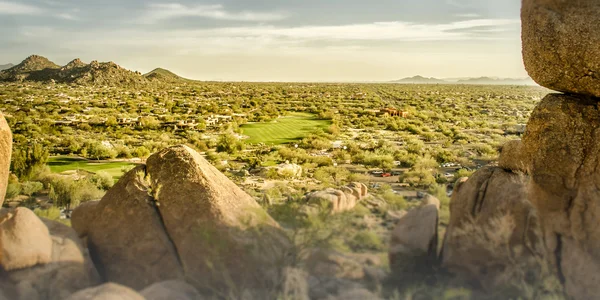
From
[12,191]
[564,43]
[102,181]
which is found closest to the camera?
[564,43]

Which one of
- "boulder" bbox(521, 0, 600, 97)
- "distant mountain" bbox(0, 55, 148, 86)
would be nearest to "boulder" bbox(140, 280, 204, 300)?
"boulder" bbox(521, 0, 600, 97)

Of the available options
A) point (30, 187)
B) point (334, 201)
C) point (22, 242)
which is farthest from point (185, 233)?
point (30, 187)

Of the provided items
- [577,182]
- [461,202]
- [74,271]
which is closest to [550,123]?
[577,182]

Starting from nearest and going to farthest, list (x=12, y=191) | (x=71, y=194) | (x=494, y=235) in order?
(x=494, y=235) → (x=71, y=194) → (x=12, y=191)

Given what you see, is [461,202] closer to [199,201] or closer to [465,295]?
[465,295]

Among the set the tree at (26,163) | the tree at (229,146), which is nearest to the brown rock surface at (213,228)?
the tree at (26,163)

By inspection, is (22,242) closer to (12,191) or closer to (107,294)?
(107,294)

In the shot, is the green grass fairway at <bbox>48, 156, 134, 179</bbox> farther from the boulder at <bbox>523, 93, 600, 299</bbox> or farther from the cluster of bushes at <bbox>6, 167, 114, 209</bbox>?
the boulder at <bbox>523, 93, 600, 299</bbox>
